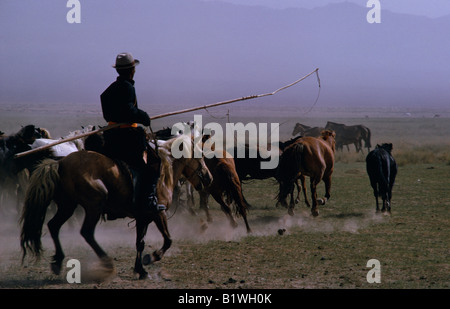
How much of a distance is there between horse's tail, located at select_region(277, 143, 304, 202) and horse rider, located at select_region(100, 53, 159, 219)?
5.77 m

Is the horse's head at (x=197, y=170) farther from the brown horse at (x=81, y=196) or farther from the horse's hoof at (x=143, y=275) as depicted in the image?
the horse's hoof at (x=143, y=275)

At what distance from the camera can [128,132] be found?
7.47 meters

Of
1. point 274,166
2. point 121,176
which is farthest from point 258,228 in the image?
point 121,176

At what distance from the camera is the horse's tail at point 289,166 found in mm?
12898

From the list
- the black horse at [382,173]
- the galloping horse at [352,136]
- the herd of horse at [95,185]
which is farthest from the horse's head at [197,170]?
the galloping horse at [352,136]

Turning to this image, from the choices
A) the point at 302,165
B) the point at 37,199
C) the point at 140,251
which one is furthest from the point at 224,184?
the point at 37,199

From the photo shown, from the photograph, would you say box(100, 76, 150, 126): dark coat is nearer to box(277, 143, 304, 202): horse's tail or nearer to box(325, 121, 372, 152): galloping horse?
box(277, 143, 304, 202): horse's tail

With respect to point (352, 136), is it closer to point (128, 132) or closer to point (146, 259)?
point (146, 259)

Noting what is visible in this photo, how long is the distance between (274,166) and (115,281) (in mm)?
6706

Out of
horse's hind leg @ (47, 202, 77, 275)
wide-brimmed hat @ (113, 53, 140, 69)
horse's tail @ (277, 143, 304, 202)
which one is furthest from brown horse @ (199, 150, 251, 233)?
horse's hind leg @ (47, 202, 77, 275)

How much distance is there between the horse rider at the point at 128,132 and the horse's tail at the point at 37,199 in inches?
32.1

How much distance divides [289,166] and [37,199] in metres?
6.95

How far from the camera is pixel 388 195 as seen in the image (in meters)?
13.6

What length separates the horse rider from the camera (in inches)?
291
